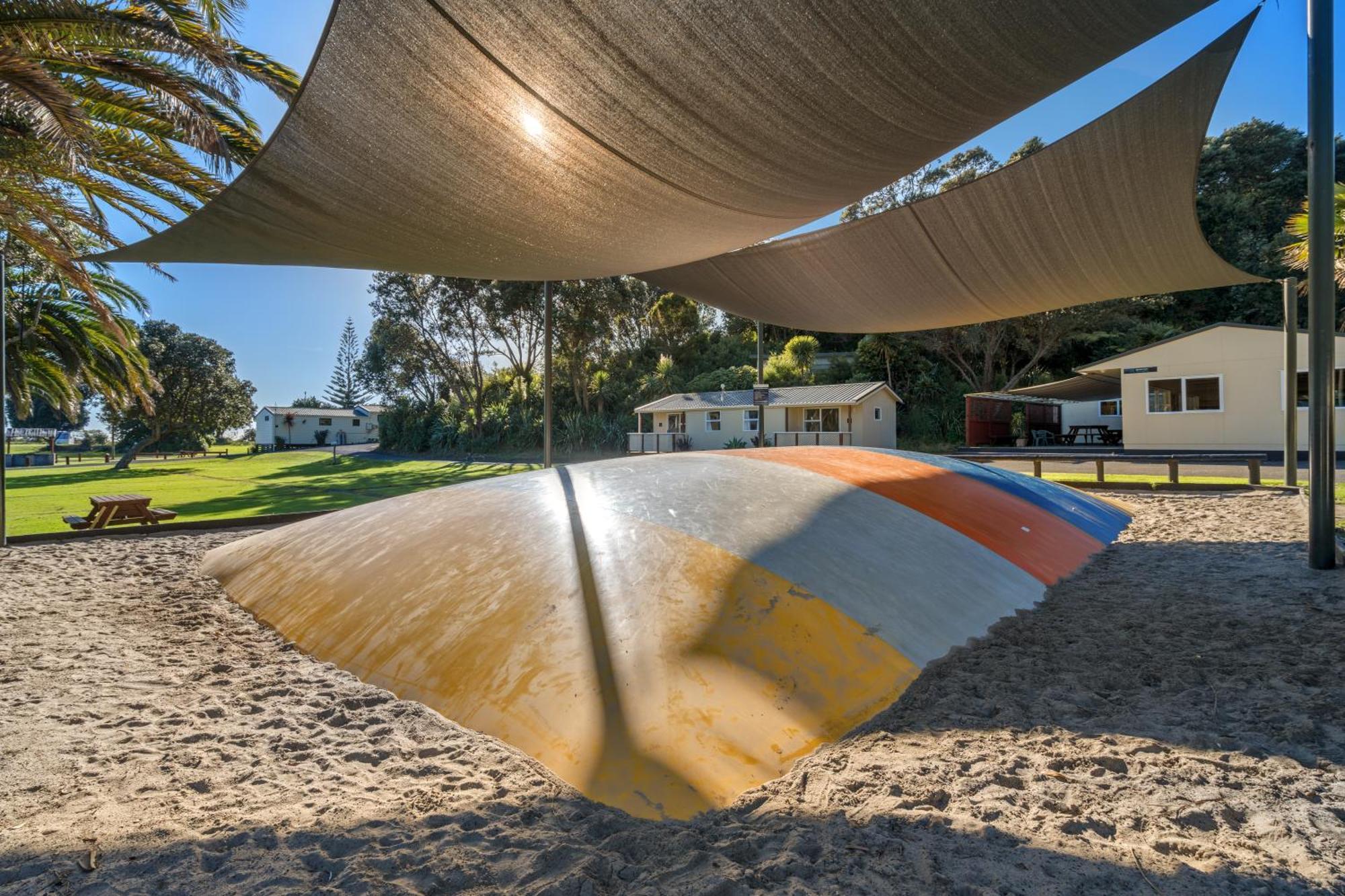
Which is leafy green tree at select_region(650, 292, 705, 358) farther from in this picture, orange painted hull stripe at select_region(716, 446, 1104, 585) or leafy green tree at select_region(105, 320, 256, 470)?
orange painted hull stripe at select_region(716, 446, 1104, 585)

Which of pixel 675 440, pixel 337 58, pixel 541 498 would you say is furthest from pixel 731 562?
pixel 675 440

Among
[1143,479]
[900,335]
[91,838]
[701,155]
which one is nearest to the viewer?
[91,838]

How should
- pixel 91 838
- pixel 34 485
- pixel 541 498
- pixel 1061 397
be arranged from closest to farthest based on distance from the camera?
pixel 91 838 < pixel 541 498 < pixel 34 485 < pixel 1061 397

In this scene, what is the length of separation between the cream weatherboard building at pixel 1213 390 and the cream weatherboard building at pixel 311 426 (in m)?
40.9

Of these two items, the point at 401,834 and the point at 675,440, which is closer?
the point at 401,834

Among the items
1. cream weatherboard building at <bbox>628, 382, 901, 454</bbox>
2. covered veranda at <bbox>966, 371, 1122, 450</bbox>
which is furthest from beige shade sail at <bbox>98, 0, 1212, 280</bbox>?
covered veranda at <bbox>966, 371, 1122, 450</bbox>

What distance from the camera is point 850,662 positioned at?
9.21 feet

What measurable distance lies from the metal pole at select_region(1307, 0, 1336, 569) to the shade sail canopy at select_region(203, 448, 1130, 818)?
56.2 inches

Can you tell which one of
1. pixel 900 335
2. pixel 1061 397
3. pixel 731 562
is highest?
pixel 900 335

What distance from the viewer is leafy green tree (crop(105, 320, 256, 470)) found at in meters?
28.7

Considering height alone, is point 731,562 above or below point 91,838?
above

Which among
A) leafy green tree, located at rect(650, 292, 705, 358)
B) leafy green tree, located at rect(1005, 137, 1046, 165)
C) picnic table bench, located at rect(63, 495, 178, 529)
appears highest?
leafy green tree, located at rect(1005, 137, 1046, 165)

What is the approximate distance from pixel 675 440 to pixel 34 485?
1683cm

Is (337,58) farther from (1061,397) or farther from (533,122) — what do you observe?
(1061,397)
